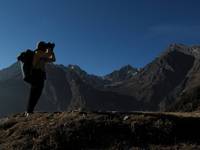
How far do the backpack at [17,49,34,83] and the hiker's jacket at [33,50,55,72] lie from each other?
0.14m

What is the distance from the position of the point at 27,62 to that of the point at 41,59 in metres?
0.48

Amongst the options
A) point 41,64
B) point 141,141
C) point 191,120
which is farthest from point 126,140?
point 41,64

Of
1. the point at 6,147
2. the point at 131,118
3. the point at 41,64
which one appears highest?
the point at 41,64

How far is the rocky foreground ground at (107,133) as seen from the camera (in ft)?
39.8

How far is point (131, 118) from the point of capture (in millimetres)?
13234

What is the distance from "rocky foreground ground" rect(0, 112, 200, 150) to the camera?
1212cm

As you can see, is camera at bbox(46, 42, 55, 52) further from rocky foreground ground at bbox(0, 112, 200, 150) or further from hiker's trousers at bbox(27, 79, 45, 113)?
rocky foreground ground at bbox(0, 112, 200, 150)

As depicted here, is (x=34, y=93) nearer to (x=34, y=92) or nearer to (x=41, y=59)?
(x=34, y=92)

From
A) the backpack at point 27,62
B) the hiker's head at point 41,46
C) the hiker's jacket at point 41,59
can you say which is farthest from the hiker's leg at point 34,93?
the hiker's head at point 41,46

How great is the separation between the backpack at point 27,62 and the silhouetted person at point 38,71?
A: 0.32 feet

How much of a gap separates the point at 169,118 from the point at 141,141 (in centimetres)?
153

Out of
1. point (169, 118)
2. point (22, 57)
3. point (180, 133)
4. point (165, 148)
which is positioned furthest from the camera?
point (22, 57)

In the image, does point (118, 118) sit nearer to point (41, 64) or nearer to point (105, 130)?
point (105, 130)

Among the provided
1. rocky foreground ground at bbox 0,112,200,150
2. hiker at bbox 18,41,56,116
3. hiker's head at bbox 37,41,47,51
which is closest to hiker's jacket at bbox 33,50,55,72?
hiker at bbox 18,41,56,116
